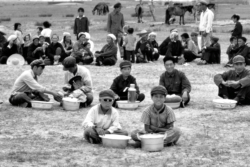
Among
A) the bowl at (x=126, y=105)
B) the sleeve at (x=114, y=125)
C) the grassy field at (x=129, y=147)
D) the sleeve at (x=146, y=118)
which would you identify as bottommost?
the grassy field at (x=129, y=147)

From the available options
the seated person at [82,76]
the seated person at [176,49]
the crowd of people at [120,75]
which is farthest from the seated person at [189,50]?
the seated person at [82,76]

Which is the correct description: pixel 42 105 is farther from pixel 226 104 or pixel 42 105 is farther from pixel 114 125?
pixel 226 104

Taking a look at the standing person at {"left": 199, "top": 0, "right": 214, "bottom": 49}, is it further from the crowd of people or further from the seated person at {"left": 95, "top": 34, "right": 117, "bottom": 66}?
the seated person at {"left": 95, "top": 34, "right": 117, "bottom": 66}

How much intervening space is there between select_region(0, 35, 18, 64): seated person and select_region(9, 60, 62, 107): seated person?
6027mm

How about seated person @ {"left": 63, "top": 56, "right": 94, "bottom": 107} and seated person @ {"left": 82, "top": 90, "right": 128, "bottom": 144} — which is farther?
seated person @ {"left": 63, "top": 56, "right": 94, "bottom": 107}

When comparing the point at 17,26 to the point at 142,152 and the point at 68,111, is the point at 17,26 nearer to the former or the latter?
the point at 68,111

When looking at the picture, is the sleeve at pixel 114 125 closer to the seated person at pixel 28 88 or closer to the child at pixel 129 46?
the seated person at pixel 28 88

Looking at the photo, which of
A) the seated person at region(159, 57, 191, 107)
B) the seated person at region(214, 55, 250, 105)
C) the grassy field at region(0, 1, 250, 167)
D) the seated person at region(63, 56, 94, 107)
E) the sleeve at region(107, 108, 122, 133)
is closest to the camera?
the grassy field at region(0, 1, 250, 167)

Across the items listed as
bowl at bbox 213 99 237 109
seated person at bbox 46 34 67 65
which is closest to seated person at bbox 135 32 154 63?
seated person at bbox 46 34 67 65

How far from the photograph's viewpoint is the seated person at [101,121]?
725 centimetres

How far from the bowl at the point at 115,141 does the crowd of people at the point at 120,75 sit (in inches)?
4.5

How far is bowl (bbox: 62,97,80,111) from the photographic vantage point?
978cm

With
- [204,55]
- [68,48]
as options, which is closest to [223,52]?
[204,55]

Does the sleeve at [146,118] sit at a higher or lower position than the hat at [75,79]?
lower
